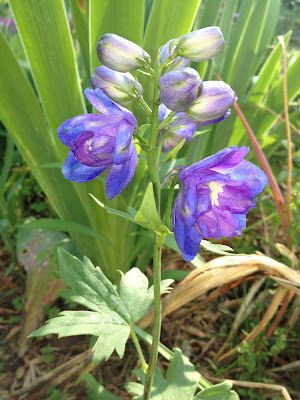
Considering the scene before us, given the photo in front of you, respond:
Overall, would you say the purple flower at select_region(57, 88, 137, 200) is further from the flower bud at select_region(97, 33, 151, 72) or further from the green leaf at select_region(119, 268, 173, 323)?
the green leaf at select_region(119, 268, 173, 323)

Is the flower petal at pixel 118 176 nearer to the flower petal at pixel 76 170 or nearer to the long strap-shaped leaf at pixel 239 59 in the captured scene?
the flower petal at pixel 76 170

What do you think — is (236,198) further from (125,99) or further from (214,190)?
(125,99)

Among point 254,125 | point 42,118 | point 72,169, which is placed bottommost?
point 254,125

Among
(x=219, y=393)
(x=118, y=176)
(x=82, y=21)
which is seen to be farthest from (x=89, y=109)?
(x=219, y=393)

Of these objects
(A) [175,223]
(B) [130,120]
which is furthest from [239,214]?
(B) [130,120]

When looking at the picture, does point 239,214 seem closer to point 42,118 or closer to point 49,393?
point 42,118

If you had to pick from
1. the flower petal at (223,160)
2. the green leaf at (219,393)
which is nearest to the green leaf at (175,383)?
the green leaf at (219,393)
